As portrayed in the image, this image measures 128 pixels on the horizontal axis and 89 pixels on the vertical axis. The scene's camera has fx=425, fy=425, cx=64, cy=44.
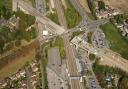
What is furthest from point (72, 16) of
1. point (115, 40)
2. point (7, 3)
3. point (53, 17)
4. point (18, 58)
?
point (18, 58)

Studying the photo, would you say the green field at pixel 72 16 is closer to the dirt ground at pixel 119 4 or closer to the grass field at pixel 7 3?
the dirt ground at pixel 119 4

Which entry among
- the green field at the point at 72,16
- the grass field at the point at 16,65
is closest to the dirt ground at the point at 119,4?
the green field at the point at 72,16

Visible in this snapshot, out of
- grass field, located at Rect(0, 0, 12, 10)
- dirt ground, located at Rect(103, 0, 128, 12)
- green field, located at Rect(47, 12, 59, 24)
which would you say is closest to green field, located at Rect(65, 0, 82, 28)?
green field, located at Rect(47, 12, 59, 24)

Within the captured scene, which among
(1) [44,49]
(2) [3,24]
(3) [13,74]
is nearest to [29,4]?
(2) [3,24]

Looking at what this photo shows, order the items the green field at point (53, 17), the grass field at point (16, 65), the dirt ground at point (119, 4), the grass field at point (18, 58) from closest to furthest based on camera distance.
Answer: the grass field at point (16, 65)
the grass field at point (18, 58)
the green field at point (53, 17)
the dirt ground at point (119, 4)

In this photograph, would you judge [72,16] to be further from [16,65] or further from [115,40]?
[16,65]
